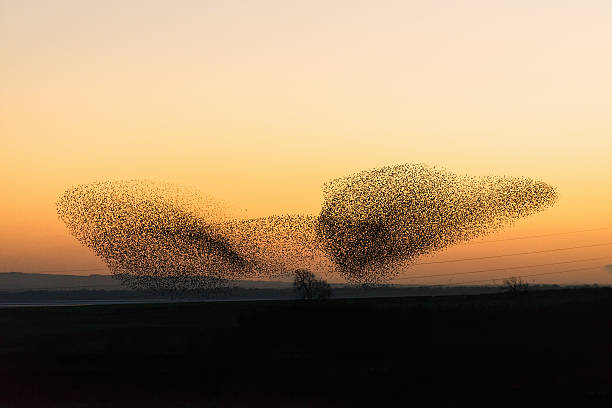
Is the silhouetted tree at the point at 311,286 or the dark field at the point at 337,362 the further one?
the silhouetted tree at the point at 311,286

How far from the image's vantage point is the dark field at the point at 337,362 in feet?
123

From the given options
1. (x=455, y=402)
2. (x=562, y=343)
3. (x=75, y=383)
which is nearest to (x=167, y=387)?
(x=75, y=383)

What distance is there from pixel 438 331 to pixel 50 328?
51.8 m

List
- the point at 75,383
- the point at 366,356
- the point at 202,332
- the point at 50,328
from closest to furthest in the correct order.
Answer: the point at 75,383 → the point at 366,356 → the point at 202,332 → the point at 50,328

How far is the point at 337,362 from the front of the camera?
50.5 m

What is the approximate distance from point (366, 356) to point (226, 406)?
18912 millimetres

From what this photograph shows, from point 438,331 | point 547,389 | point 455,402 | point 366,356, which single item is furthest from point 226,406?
point 438,331

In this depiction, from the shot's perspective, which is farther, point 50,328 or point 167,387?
point 50,328

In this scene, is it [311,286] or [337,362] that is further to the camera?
[311,286]

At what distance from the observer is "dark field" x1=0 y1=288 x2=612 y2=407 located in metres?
37.6

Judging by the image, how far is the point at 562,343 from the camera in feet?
181

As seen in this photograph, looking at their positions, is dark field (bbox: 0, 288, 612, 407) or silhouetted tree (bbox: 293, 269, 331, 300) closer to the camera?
dark field (bbox: 0, 288, 612, 407)

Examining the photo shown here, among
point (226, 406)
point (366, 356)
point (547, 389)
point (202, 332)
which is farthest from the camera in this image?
point (202, 332)

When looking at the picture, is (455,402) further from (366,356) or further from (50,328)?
(50,328)
